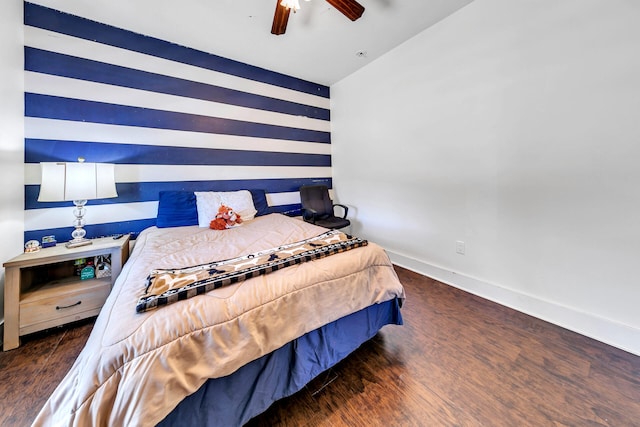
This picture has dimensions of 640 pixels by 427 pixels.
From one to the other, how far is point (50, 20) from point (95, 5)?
43 centimetres

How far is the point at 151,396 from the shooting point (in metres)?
0.72

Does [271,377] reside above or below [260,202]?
below

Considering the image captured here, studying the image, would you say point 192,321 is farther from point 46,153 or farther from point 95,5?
point 95,5

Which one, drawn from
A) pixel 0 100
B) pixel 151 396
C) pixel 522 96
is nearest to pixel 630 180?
pixel 522 96

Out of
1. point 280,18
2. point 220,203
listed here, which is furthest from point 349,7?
point 220,203

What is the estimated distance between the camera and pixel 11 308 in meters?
1.53

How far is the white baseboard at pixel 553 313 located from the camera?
4.89ft

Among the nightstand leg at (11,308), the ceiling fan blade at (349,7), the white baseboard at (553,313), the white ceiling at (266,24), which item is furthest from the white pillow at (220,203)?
the white baseboard at (553,313)

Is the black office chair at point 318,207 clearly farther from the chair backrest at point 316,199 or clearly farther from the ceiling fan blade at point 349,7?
the ceiling fan blade at point 349,7

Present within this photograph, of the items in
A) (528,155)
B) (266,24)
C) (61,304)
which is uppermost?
(266,24)

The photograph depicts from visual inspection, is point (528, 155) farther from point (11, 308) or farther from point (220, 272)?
point (11, 308)

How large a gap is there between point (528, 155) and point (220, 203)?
284 cm

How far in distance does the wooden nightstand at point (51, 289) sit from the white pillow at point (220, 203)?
69 cm

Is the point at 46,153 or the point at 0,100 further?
the point at 46,153
